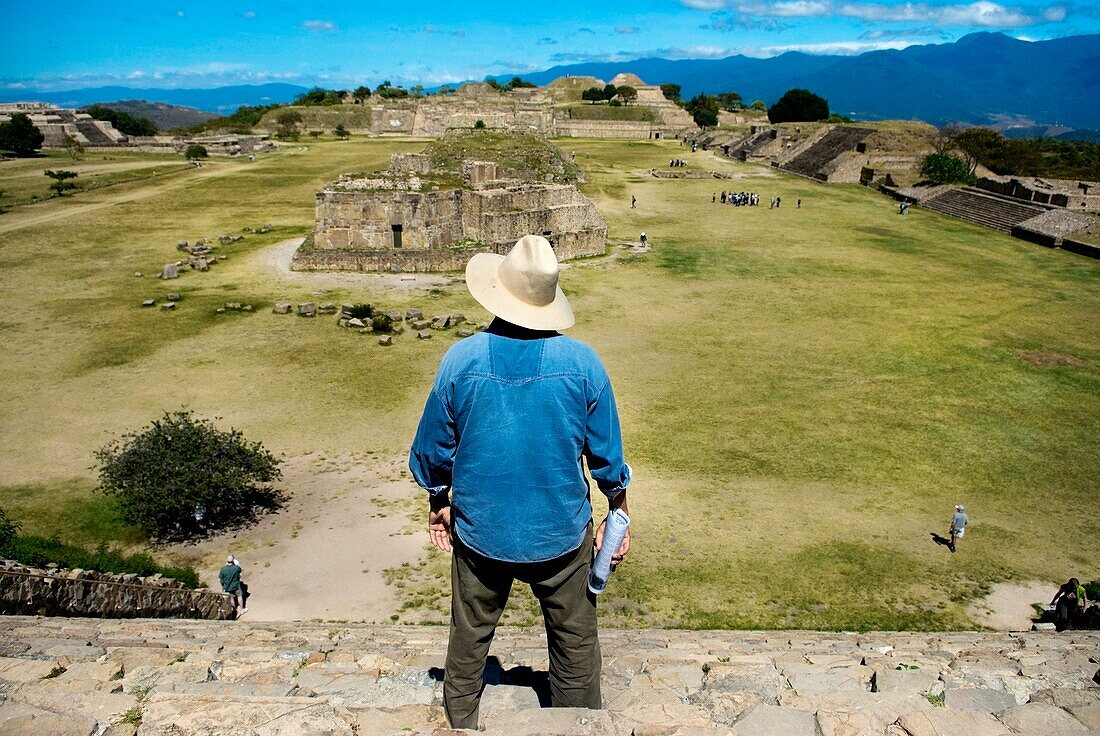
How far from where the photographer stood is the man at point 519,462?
3.14m

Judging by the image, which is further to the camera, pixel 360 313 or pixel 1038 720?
pixel 360 313

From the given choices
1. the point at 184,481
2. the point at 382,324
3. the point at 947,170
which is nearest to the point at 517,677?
the point at 184,481

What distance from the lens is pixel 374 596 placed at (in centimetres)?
813

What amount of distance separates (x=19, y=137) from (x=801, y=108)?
70624 mm

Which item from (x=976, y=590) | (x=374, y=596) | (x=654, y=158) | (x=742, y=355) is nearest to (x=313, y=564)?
(x=374, y=596)

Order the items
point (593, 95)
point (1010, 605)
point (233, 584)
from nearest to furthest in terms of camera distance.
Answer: point (233, 584) → point (1010, 605) → point (593, 95)

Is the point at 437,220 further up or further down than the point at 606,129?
further down

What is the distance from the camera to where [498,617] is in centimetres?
344

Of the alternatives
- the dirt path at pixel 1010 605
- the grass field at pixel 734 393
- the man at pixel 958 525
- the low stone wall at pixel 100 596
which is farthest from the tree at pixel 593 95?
the low stone wall at pixel 100 596

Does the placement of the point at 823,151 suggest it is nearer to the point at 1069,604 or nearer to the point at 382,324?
the point at 382,324

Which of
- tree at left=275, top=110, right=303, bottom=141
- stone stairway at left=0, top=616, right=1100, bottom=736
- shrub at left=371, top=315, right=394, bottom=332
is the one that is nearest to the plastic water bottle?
stone stairway at left=0, top=616, right=1100, bottom=736

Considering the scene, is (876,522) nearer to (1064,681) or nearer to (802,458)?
(802,458)

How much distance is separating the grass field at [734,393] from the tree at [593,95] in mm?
60711

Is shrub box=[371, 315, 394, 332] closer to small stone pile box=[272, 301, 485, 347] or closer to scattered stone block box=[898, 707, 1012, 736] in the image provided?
small stone pile box=[272, 301, 485, 347]
